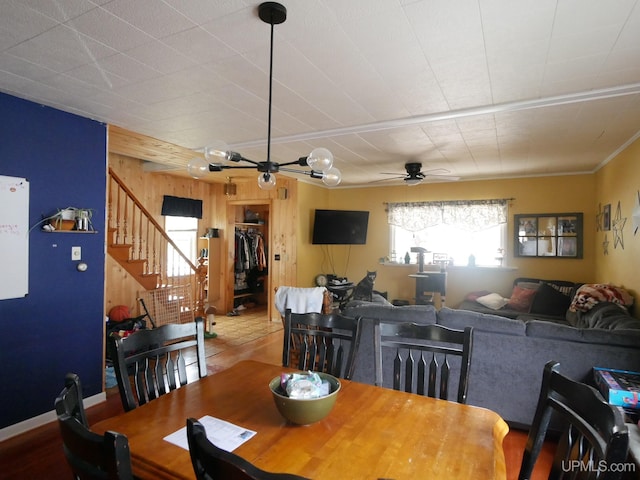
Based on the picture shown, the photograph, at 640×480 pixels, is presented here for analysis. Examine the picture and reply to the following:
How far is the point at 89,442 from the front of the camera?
2.60 feet

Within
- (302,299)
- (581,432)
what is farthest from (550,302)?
(581,432)

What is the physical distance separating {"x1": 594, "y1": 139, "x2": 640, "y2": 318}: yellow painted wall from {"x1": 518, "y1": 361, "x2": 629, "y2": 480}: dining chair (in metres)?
3.09

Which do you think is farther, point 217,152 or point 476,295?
point 476,295

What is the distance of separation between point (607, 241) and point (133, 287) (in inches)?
261

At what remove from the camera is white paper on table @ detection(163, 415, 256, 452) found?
122 centimetres

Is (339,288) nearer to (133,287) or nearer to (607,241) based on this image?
(133,287)

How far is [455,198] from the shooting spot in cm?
638

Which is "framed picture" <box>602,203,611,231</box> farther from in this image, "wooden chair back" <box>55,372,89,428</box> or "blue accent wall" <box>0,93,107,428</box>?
"blue accent wall" <box>0,93,107,428</box>

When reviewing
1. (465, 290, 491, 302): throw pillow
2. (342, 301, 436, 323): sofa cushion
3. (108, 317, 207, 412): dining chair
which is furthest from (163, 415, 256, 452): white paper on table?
Answer: (465, 290, 491, 302): throw pillow

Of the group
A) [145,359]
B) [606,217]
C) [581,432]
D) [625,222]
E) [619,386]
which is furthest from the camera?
[606,217]

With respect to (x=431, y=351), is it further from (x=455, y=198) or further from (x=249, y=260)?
(x=249, y=260)

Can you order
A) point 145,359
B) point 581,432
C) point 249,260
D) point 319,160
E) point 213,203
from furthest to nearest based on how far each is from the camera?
point 249,260 → point 213,203 → point 319,160 → point 145,359 → point 581,432

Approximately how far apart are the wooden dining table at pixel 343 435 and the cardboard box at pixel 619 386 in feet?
4.53

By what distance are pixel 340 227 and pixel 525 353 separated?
4305 millimetres
